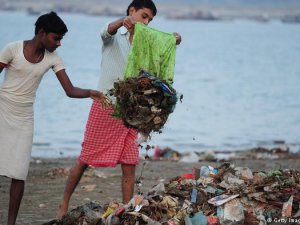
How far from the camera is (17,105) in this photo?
7.23 meters

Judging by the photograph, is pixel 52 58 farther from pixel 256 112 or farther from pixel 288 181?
pixel 256 112

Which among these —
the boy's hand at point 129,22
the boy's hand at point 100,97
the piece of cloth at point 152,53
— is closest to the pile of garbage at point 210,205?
the boy's hand at point 100,97

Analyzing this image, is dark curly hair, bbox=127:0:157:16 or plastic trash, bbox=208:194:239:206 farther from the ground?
dark curly hair, bbox=127:0:157:16

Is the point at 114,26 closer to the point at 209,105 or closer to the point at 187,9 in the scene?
the point at 209,105

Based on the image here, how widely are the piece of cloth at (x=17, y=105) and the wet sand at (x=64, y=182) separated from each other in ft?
3.20

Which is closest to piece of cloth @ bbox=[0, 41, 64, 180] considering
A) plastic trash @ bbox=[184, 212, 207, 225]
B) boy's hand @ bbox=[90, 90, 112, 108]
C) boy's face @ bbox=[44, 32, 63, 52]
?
boy's face @ bbox=[44, 32, 63, 52]

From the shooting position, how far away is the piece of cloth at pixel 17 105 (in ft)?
23.5

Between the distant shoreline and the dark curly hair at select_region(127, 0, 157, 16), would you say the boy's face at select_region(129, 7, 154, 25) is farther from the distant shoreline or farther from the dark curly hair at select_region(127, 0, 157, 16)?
the distant shoreline

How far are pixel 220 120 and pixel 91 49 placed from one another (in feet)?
99.2

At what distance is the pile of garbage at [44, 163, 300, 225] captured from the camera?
22.5 feet

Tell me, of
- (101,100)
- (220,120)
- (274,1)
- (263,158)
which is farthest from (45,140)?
(274,1)

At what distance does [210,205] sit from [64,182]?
3.90 m

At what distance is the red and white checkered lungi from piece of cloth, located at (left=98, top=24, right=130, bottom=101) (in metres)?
0.25

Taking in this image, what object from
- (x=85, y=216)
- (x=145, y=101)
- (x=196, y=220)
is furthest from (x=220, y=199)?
(x=85, y=216)
